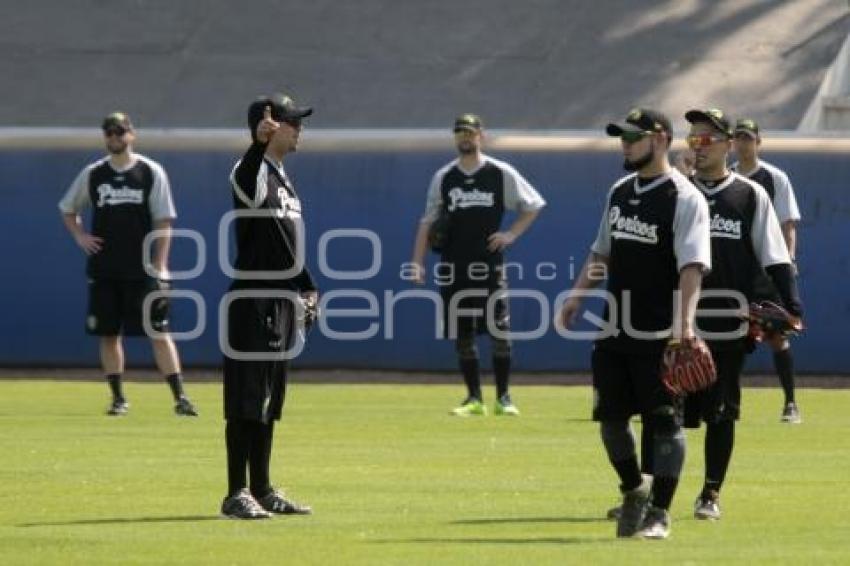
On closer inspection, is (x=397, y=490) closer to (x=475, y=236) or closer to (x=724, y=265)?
(x=724, y=265)

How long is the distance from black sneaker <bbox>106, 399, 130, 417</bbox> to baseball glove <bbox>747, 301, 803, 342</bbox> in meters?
8.03

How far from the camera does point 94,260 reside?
64.6 ft

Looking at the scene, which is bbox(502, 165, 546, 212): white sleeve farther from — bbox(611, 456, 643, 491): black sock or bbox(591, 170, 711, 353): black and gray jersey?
bbox(611, 456, 643, 491): black sock

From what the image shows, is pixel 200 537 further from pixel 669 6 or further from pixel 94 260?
pixel 669 6

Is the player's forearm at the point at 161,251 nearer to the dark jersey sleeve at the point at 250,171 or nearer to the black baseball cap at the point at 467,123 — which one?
the black baseball cap at the point at 467,123

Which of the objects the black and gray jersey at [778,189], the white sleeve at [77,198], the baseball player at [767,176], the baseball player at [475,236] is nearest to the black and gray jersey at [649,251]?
the baseball player at [767,176]

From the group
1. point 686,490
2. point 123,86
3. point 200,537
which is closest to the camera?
point 200,537

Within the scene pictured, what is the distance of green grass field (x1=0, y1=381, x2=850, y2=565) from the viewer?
1045cm

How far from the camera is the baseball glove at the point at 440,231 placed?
20047mm

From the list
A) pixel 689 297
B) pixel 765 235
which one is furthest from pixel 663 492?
pixel 765 235

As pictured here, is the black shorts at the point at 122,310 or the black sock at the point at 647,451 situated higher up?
the black sock at the point at 647,451

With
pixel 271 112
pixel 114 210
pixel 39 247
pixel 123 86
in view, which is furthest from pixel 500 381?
pixel 123 86

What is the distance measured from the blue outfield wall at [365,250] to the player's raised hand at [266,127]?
1232 centimetres

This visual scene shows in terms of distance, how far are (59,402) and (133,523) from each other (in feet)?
31.2
